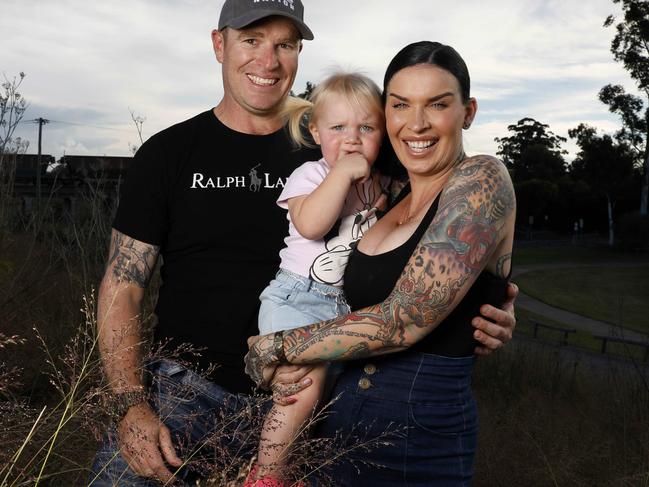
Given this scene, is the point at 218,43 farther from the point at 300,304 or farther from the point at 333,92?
the point at 300,304

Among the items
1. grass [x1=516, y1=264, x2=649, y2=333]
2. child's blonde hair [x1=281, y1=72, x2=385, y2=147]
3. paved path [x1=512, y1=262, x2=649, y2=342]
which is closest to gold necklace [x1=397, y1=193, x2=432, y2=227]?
child's blonde hair [x1=281, y1=72, x2=385, y2=147]

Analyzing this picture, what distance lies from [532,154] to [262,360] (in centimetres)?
5437

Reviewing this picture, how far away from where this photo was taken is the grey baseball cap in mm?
3148

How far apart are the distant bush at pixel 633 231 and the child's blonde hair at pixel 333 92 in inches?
1684

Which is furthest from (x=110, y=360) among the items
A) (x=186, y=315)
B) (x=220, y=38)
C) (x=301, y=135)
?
(x=220, y=38)

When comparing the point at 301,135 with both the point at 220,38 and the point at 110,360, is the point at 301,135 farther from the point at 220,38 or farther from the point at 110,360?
the point at 110,360

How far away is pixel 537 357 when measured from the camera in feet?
30.4

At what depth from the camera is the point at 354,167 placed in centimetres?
280

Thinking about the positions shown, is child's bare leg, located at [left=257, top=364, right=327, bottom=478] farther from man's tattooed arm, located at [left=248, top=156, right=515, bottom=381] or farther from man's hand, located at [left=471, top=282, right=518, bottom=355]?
man's hand, located at [left=471, top=282, right=518, bottom=355]

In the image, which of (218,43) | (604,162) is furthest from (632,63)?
(218,43)

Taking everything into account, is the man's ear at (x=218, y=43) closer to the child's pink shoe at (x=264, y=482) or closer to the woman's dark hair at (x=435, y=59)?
the woman's dark hair at (x=435, y=59)

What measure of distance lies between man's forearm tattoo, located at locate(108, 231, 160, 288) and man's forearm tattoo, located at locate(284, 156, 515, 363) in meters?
0.99

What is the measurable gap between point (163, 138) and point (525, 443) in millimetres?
4365

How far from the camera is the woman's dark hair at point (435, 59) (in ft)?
8.50
